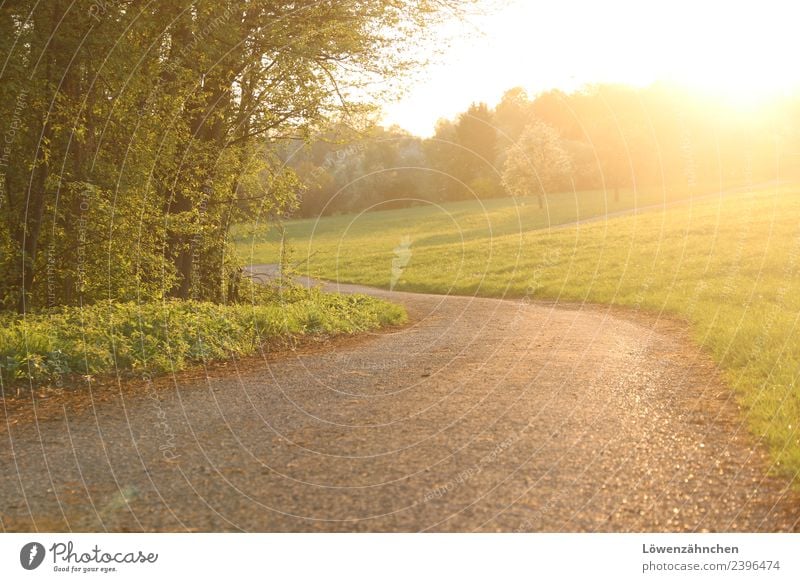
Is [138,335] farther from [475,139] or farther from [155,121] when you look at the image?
[475,139]

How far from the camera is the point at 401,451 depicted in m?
6.91

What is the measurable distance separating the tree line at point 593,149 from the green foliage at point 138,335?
74.9 ft

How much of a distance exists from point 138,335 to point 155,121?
4874mm

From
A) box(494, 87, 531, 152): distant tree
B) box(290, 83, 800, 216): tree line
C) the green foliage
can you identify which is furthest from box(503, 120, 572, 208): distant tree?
the green foliage

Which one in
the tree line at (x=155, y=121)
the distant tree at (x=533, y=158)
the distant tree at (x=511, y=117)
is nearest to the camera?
the tree line at (x=155, y=121)

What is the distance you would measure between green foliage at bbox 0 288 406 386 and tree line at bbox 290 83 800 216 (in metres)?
22.8

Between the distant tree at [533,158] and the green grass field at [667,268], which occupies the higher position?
the distant tree at [533,158]

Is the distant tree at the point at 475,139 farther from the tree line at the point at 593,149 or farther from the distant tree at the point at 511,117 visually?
the distant tree at the point at 511,117

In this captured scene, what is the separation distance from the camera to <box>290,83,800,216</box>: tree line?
41.5m

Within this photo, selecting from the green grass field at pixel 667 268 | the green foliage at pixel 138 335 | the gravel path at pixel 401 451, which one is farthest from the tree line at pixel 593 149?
the gravel path at pixel 401 451

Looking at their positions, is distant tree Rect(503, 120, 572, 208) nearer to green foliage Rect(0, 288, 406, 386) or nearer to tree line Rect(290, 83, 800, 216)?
tree line Rect(290, 83, 800, 216)

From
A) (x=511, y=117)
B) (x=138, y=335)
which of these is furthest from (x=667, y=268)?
(x=511, y=117)

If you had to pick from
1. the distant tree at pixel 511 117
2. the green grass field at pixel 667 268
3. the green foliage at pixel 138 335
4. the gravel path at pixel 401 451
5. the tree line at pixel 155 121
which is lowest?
the green grass field at pixel 667 268

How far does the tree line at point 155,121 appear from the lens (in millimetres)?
12047
